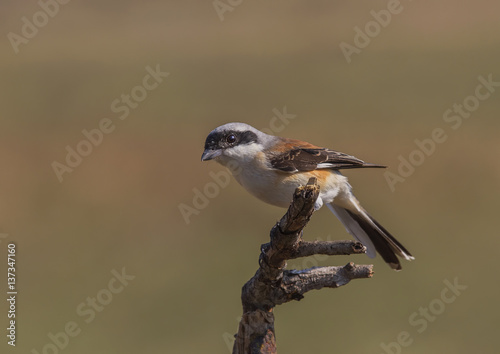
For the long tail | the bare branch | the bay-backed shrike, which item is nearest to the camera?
the bare branch

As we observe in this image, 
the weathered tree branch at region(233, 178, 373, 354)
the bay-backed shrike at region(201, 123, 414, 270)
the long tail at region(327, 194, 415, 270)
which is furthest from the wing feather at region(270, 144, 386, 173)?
the weathered tree branch at region(233, 178, 373, 354)

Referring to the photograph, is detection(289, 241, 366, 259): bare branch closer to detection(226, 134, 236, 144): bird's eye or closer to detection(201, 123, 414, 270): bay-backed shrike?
detection(201, 123, 414, 270): bay-backed shrike

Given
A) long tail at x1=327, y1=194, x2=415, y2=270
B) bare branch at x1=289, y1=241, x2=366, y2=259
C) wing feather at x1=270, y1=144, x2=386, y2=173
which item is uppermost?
wing feather at x1=270, y1=144, x2=386, y2=173

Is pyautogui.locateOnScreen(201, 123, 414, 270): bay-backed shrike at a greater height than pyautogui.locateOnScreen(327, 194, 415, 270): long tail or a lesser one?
greater

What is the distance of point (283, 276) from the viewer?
4902mm

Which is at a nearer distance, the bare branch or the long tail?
the bare branch

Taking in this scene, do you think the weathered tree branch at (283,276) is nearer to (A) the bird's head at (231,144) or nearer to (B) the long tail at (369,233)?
(A) the bird's head at (231,144)

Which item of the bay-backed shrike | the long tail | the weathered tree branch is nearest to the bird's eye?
the bay-backed shrike

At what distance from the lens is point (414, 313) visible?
35.9ft

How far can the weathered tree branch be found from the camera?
4.45 metres

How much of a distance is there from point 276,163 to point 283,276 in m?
1.24

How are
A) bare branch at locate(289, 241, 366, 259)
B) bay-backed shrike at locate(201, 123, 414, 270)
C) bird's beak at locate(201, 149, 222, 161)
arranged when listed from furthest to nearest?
bay-backed shrike at locate(201, 123, 414, 270)
bird's beak at locate(201, 149, 222, 161)
bare branch at locate(289, 241, 366, 259)

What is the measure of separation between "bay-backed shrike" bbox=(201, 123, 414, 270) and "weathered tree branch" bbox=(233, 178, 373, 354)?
860 mm

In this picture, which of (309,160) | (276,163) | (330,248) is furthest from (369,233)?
(330,248)
